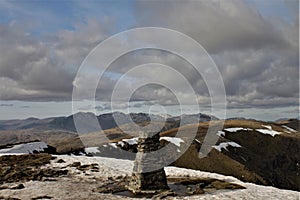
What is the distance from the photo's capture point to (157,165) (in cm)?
2964

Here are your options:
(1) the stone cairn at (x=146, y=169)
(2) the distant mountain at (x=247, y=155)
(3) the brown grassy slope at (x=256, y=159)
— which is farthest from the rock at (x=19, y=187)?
(3) the brown grassy slope at (x=256, y=159)

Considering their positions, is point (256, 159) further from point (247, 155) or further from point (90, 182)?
point (90, 182)

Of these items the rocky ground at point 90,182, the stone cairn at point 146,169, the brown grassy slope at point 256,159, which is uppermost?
the stone cairn at point 146,169

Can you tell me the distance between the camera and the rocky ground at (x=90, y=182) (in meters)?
27.4

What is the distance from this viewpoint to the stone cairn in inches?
1149

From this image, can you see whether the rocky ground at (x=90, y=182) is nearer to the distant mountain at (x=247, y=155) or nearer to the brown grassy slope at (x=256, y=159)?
the distant mountain at (x=247, y=155)

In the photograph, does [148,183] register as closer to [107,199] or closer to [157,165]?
[157,165]

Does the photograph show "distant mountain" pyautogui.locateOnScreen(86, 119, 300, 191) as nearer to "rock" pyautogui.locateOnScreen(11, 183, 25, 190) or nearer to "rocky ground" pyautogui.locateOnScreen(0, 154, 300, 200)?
"rocky ground" pyautogui.locateOnScreen(0, 154, 300, 200)

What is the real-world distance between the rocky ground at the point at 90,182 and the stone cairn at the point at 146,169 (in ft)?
5.40

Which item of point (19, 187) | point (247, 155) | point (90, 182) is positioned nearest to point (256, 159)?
point (247, 155)

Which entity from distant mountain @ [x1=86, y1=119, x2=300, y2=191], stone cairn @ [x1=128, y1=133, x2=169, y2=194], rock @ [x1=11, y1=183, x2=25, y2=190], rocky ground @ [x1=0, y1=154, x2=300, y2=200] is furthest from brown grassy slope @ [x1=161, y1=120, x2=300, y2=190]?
rock @ [x1=11, y1=183, x2=25, y2=190]

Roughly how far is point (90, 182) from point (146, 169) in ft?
24.8

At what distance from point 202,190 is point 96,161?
1877 cm

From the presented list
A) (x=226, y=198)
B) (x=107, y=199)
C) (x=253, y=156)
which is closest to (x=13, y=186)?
(x=107, y=199)
